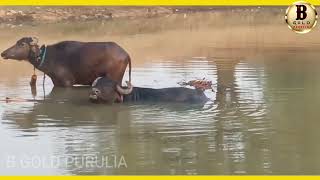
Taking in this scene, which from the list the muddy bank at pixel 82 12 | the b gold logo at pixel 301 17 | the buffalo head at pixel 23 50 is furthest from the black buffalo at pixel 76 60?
the b gold logo at pixel 301 17

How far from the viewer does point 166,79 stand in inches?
157

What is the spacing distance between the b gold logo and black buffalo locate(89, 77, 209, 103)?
0.74 meters

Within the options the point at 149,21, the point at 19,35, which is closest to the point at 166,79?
the point at 149,21

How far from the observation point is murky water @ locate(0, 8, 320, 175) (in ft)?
12.3

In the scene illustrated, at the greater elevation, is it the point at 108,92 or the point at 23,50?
the point at 23,50

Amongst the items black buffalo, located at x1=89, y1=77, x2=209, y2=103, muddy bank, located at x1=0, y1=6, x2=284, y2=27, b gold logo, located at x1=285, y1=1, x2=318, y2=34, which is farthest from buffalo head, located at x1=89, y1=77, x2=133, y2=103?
b gold logo, located at x1=285, y1=1, x2=318, y2=34

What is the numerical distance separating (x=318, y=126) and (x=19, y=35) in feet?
6.64

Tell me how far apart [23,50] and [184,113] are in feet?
3.68

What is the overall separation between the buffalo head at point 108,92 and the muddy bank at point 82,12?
1.44 feet

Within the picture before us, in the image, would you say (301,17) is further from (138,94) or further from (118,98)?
(118,98)

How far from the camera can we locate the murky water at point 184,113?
3.76 m

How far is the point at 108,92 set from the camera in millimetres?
3980

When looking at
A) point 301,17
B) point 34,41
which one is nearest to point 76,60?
point 34,41

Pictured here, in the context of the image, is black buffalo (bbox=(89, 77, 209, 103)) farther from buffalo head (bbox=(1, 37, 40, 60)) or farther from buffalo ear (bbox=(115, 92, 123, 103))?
buffalo head (bbox=(1, 37, 40, 60))
